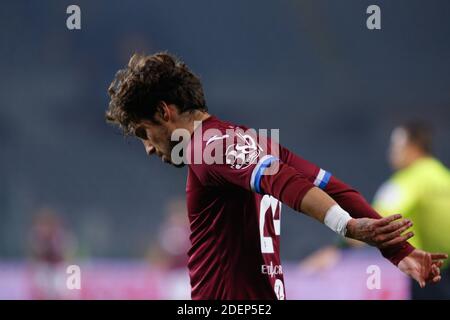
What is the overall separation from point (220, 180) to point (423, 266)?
687 millimetres

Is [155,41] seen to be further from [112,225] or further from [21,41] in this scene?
[112,225]

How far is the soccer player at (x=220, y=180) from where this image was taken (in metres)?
2.17

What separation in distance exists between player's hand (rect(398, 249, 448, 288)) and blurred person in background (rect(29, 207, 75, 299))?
5373mm

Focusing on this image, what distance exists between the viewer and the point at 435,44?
7895 mm

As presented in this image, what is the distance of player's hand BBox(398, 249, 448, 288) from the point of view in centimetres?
229

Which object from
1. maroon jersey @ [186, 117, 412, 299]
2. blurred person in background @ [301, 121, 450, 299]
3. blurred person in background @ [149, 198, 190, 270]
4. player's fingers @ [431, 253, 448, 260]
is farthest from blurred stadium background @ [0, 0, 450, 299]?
player's fingers @ [431, 253, 448, 260]

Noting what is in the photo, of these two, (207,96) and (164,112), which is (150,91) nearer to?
(164,112)

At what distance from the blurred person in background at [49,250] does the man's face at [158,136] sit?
16.6ft

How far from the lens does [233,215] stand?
2.34m

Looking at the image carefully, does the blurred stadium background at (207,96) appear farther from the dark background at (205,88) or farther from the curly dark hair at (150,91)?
the curly dark hair at (150,91)

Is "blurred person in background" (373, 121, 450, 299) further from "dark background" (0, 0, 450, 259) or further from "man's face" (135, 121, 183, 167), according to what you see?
"man's face" (135, 121, 183, 167)

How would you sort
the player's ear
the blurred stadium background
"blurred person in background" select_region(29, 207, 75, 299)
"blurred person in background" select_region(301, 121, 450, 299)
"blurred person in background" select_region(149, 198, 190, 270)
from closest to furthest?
the player's ear
"blurred person in background" select_region(301, 121, 450, 299)
"blurred person in background" select_region(149, 198, 190, 270)
"blurred person in background" select_region(29, 207, 75, 299)
the blurred stadium background

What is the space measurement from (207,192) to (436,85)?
5.89m

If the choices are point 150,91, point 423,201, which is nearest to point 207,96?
point 423,201
